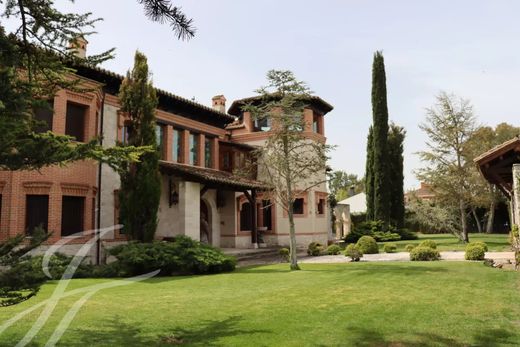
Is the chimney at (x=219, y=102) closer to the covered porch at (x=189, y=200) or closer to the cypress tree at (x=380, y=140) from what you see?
the covered porch at (x=189, y=200)

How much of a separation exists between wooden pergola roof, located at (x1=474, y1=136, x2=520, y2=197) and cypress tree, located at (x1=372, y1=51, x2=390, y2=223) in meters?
15.5

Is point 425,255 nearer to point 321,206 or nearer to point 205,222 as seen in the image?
point 205,222

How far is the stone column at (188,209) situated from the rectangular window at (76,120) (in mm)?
4487

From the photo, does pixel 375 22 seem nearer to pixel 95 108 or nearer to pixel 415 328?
pixel 415 328

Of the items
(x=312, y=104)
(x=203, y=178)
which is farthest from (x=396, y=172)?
(x=203, y=178)

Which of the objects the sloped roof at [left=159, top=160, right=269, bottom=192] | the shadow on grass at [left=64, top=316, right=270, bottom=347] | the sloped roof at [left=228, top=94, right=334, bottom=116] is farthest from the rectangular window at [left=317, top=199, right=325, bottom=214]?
the shadow on grass at [left=64, top=316, right=270, bottom=347]

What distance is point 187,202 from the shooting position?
18062 millimetres

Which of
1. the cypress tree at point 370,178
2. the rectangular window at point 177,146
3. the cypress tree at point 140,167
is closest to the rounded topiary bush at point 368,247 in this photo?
the rectangular window at point 177,146

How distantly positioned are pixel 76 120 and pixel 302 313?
12167 mm

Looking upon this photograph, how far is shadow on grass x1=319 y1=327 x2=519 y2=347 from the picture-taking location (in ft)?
18.5

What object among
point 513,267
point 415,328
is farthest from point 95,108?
point 513,267

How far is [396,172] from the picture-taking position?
3578 cm

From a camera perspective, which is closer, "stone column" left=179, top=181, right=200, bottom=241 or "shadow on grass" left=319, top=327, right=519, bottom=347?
"shadow on grass" left=319, top=327, right=519, bottom=347

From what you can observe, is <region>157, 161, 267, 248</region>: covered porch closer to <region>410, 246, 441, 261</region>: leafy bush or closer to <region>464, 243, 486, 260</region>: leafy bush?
<region>410, 246, 441, 261</region>: leafy bush
